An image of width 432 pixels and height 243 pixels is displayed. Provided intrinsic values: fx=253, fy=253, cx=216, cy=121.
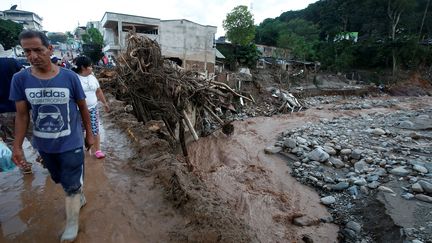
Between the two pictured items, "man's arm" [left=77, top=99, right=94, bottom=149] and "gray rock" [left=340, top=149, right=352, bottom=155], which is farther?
"gray rock" [left=340, top=149, right=352, bottom=155]

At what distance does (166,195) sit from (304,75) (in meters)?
27.6

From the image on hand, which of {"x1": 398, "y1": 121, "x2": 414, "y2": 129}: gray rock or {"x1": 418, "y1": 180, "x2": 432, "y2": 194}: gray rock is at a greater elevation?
{"x1": 398, "y1": 121, "x2": 414, "y2": 129}: gray rock

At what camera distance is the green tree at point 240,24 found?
29094 millimetres

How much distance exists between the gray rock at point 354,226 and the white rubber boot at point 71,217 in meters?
4.98

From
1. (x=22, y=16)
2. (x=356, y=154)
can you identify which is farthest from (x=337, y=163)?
(x=22, y=16)

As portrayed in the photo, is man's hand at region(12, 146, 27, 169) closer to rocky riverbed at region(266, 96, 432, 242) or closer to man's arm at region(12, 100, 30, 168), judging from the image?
man's arm at region(12, 100, 30, 168)

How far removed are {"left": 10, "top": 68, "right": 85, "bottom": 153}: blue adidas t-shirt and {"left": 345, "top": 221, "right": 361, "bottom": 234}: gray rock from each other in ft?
17.3

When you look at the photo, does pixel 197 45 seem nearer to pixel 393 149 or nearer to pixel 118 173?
pixel 393 149

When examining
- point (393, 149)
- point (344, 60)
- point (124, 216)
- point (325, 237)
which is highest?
point (344, 60)

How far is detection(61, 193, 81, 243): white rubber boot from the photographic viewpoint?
7.63ft

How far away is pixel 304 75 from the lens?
28.1m

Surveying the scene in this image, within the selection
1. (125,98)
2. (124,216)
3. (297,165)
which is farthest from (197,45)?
(124,216)

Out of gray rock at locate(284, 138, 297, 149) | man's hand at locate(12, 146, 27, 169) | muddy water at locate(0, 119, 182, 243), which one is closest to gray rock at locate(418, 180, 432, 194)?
gray rock at locate(284, 138, 297, 149)

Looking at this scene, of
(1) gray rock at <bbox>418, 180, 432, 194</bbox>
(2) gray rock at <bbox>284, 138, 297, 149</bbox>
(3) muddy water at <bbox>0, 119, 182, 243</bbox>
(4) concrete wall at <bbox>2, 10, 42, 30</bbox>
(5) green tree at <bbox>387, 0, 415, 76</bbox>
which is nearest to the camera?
(3) muddy water at <bbox>0, 119, 182, 243</bbox>
